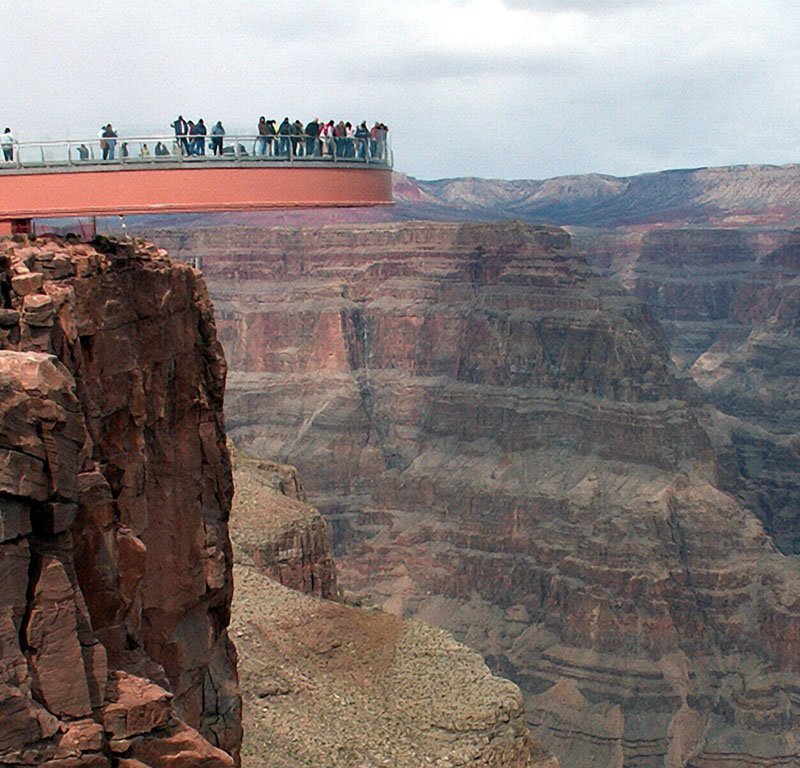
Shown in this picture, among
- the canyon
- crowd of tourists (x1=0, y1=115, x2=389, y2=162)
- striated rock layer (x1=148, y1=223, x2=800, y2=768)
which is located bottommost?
striated rock layer (x1=148, y1=223, x2=800, y2=768)

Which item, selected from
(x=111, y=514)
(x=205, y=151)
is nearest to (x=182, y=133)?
(x=205, y=151)

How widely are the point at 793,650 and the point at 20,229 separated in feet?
273

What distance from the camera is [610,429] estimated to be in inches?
4651

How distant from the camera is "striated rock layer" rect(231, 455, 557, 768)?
37688mm

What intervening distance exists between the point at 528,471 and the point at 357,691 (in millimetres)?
79834

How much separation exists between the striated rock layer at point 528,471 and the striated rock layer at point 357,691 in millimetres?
50102

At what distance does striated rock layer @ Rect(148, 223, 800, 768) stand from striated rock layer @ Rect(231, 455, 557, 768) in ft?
164

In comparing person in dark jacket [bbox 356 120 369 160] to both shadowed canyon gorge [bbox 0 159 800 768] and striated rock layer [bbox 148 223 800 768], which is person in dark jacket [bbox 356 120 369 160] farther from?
striated rock layer [bbox 148 223 800 768]

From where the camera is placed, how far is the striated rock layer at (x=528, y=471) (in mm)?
98812

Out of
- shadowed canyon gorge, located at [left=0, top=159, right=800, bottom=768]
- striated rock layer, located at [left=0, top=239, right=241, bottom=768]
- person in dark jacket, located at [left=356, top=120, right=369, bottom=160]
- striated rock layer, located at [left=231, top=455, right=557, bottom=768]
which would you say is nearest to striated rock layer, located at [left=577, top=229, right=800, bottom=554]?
shadowed canyon gorge, located at [left=0, top=159, right=800, bottom=768]

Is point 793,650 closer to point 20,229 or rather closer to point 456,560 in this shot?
point 456,560

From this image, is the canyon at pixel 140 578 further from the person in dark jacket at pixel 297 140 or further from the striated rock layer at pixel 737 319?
the striated rock layer at pixel 737 319

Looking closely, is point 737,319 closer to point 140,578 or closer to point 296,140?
point 296,140

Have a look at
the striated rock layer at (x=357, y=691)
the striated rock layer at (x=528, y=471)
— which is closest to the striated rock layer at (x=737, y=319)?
the striated rock layer at (x=528, y=471)
